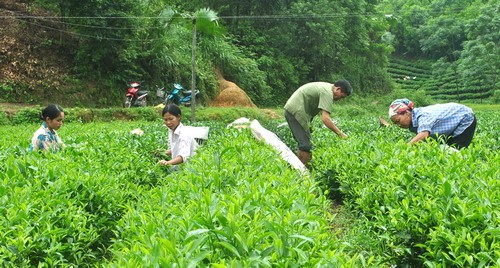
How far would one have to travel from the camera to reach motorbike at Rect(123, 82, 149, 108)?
18406 mm

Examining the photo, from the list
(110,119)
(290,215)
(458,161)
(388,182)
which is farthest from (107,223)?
(110,119)

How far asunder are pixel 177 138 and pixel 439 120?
297 cm

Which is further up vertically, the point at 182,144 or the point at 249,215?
the point at 249,215

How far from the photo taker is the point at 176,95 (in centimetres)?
1947

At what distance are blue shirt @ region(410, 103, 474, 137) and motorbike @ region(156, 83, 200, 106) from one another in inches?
586

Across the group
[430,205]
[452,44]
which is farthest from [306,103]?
[452,44]

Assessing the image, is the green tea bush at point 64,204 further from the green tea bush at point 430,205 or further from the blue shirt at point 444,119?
the blue shirt at point 444,119

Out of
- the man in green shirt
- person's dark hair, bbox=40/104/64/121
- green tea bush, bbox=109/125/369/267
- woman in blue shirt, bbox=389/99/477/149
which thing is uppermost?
green tea bush, bbox=109/125/369/267

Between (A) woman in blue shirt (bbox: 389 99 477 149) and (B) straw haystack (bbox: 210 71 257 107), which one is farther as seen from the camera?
(B) straw haystack (bbox: 210 71 257 107)

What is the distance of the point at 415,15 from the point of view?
67.6 metres

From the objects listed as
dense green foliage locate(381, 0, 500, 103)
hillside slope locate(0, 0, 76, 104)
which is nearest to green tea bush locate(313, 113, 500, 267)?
hillside slope locate(0, 0, 76, 104)

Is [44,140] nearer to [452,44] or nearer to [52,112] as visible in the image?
[52,112]

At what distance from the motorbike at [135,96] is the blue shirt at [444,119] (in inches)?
583

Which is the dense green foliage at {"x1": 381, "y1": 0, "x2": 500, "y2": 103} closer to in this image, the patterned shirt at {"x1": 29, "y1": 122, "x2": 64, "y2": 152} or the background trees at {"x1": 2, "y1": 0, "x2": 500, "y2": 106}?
the background trees at {"x1": 2, "y1": 0, "x2": 500, "y2": 106}
